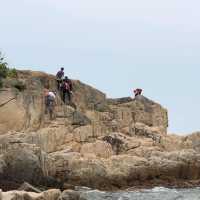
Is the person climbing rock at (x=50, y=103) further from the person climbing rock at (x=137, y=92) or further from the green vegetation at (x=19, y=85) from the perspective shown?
the person climbing rock at (x=137, y=92)

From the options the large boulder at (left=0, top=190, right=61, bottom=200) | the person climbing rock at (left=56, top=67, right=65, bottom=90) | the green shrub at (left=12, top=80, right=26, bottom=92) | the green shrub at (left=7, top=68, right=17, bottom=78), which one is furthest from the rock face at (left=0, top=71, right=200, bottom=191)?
the large boulder at (left=0, top=190, right=61, bottom=200)

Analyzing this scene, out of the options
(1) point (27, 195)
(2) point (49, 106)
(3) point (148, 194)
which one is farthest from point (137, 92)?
(1) point (27, 195)

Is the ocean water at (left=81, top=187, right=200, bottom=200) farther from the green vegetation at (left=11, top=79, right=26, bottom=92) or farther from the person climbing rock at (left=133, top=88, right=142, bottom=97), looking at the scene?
the person climbing rock at (left=133, top=88, right=142, bottom=97)

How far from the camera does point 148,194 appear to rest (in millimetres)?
41000

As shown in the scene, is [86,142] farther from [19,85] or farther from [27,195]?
[27,195]

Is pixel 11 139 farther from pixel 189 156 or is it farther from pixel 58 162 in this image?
pixel 189 156

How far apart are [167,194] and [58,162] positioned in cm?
765

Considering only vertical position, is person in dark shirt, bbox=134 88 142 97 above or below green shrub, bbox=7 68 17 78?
below

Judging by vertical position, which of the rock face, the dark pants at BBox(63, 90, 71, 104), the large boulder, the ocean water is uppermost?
the dark pants at BBox(63, 90, 71, 104)

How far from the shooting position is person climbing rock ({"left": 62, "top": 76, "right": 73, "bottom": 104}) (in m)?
52.0

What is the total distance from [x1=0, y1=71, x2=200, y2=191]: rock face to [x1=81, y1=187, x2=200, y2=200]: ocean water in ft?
8.73

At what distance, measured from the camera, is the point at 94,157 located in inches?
1821

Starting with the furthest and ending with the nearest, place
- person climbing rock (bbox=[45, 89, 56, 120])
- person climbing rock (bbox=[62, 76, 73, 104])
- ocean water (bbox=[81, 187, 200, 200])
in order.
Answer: person climbing rock (bbox=[62, 76, 73, 104]) → person climbing rock (bbox=[45, 89, 56, 120]) → ocean water (bbox=[81, 187, 200, 200])

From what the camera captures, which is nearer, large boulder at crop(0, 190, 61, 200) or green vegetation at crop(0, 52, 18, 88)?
large boulder at crop(0, 190, 61, 200)
